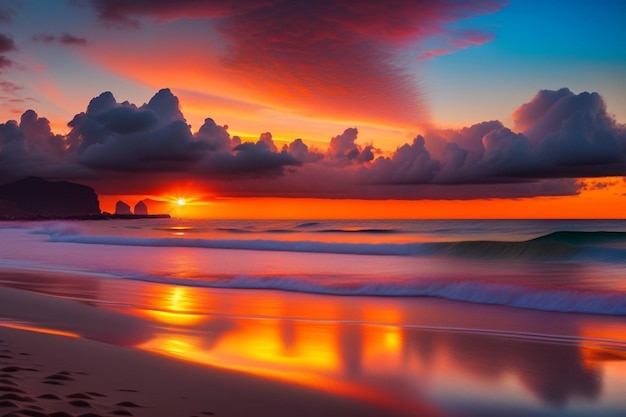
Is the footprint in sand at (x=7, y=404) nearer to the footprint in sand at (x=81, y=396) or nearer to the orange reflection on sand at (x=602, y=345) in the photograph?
the footprint in sand at (x=81, y=396)

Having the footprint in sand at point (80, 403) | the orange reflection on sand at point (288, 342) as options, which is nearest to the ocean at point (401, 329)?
the orange reflection on sand at point (288, 342)

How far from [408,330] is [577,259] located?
23.4 meters

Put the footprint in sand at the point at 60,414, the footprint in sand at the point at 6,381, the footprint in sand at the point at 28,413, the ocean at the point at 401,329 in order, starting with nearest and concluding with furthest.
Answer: the footprint in sand at the point at 28,413, the footprint in sand at the point at 60,414, the footprint in sand at the point at 6,381, the ocean at the point at 401,329

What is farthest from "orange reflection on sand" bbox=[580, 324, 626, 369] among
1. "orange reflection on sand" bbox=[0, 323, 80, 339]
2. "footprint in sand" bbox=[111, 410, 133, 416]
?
"orange reflection on sand" bbox=[0, 323, 80, 339]

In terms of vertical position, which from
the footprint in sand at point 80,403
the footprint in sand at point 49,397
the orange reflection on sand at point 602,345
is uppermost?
the footprint in sand at point 49,397

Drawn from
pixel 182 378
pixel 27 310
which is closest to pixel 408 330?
pixel 182 378

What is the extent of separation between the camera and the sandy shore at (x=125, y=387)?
15.3 ft

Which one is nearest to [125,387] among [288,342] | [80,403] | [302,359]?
[80,403]

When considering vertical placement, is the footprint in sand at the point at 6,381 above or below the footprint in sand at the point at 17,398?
below

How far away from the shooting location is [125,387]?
554cm

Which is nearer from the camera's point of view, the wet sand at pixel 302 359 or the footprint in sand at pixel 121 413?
the footprint in sand at pixel 121 413

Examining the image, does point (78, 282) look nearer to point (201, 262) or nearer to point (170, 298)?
point (170, 298)

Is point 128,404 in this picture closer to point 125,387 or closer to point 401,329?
point 125,387

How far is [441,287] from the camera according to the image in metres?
16.5
